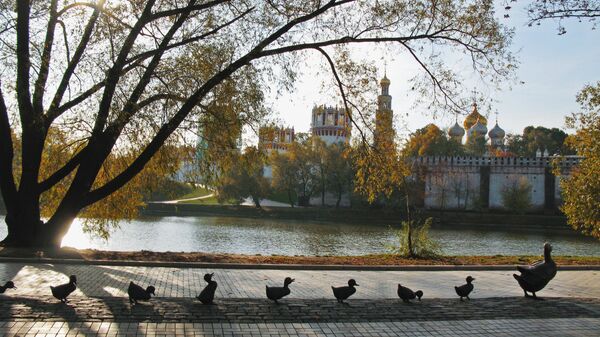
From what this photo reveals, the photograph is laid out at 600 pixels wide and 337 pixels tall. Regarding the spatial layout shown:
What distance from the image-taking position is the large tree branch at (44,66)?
1228 cm

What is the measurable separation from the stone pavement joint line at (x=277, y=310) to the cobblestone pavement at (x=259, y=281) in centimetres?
84

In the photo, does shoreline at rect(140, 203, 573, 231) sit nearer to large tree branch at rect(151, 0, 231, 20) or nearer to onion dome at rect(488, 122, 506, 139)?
onion dome at rect(488, 122, 506, 139)

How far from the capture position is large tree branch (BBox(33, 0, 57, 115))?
12.3 m

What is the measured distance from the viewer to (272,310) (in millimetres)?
6648

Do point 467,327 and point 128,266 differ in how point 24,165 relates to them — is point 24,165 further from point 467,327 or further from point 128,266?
point 467,327

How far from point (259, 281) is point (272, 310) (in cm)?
271

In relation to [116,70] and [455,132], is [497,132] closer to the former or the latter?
[455,132]

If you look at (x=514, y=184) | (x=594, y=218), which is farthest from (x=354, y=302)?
(x=514, y=184)

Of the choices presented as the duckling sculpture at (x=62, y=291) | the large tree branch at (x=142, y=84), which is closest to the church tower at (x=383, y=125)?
the large tree branch at (x=142, y=84)

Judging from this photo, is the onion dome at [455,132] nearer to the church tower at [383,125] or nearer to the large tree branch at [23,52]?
the church tower at [383,125]

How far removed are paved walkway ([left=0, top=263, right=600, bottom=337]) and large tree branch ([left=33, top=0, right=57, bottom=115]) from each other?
457 centimetres

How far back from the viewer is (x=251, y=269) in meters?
10.9

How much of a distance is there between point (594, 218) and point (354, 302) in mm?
10410

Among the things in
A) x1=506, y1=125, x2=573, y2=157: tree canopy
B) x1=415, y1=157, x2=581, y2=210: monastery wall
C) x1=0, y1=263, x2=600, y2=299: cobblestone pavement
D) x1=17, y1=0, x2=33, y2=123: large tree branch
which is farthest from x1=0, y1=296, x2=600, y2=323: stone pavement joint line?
x1=506, y1=125, x2=573, y2=157: tree canopy
